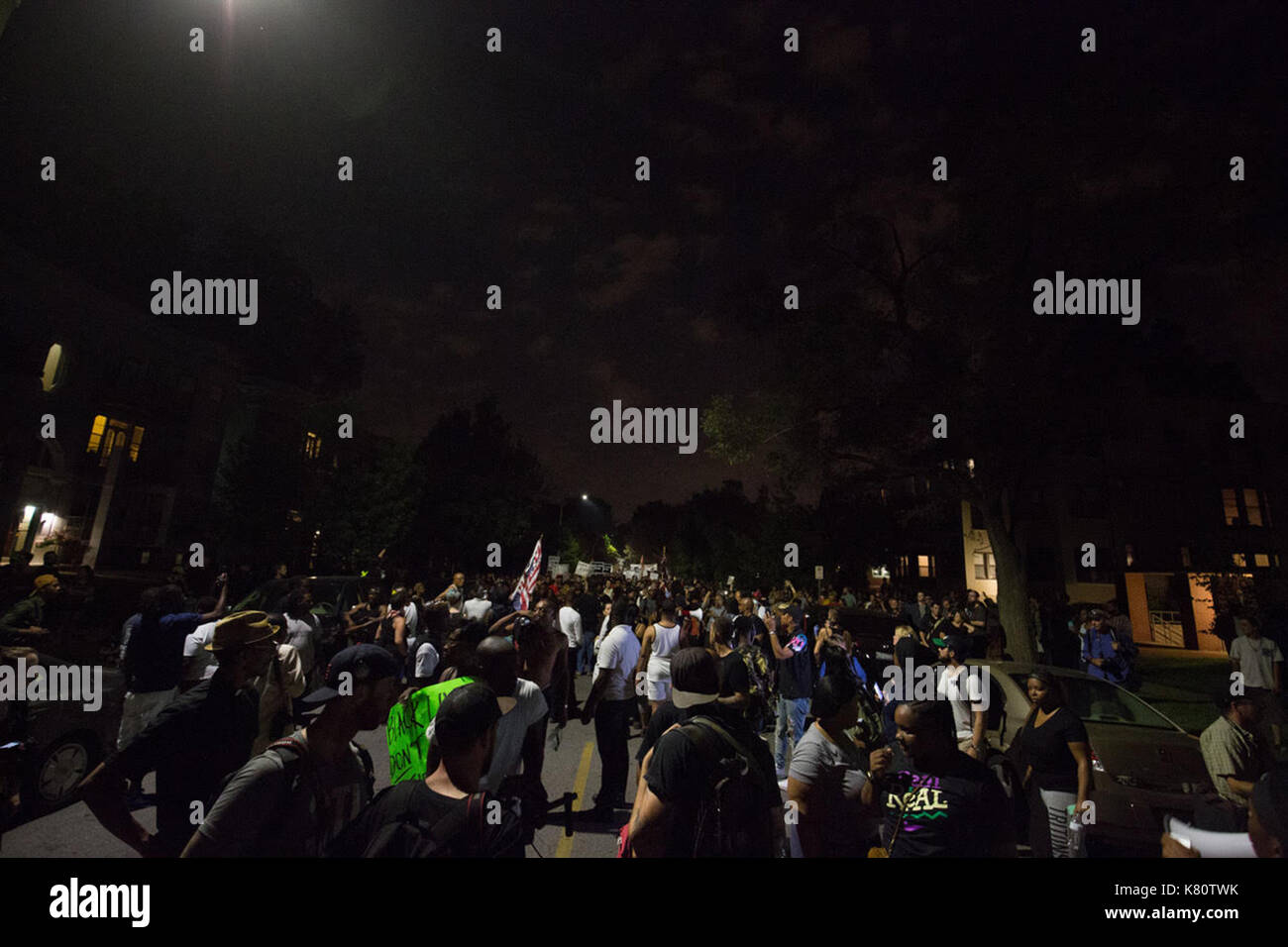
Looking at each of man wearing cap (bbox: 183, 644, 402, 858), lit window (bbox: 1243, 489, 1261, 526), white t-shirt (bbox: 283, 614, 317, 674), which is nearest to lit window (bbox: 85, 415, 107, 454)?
white t-shirt (bbox: 283, 614, 317, 674)

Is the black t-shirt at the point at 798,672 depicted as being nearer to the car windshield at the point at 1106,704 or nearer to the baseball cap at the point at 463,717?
the car windshield at the point at 1106,704

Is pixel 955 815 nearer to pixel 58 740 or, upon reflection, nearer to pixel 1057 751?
pixel 1057 751

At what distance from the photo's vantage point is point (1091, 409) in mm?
15688

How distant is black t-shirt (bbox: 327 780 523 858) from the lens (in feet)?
7.25

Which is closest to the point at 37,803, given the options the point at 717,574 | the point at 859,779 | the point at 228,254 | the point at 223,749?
the point at 223,749

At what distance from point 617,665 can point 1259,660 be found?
34.2 ft

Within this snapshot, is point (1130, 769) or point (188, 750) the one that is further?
point (1130, 769)

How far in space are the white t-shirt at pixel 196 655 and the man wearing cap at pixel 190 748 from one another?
11.6ft

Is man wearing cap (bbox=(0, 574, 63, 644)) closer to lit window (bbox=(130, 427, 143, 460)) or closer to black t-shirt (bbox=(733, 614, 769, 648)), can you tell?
black t-shirt (bbox=(733, 614, 769, 648))

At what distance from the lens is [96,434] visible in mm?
25766

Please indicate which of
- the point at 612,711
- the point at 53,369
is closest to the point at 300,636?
the point at 612,711
